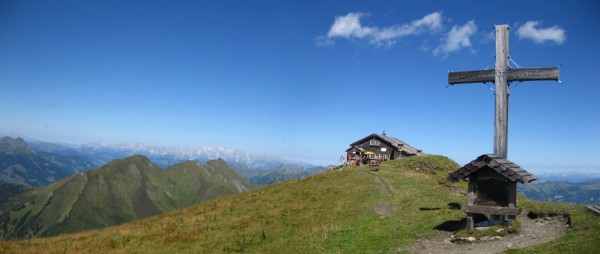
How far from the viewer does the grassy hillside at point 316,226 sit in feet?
63.5

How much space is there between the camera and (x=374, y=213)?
26.5m

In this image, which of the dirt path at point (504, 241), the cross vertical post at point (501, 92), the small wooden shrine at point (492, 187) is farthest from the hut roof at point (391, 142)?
the cross vertical post at point (501, 92)

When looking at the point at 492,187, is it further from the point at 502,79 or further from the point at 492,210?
the point at 502,79

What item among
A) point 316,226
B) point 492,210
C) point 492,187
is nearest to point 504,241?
point 492,210

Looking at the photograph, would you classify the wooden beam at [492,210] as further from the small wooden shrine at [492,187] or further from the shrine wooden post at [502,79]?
A: the shrine wooden post at [502,79]

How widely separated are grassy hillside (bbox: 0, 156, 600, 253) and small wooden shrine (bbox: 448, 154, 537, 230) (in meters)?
2.38

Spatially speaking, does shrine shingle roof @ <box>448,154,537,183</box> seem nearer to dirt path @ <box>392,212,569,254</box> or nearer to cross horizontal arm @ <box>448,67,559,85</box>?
dirt path @ <box>392,212,569,254</box>

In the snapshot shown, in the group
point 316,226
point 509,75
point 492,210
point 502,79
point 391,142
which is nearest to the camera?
point 509,75

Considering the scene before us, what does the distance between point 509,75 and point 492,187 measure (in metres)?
5.32

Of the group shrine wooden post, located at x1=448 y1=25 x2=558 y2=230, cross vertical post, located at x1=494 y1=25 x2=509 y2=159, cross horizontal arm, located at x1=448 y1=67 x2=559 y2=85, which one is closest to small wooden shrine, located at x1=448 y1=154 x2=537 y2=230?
shrine wooden post, located at x1=448 y1=25 x2=558 y2=230

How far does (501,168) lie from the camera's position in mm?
17375

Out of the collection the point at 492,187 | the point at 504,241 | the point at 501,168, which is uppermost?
the point at 501,168

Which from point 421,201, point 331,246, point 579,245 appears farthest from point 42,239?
point 579,245

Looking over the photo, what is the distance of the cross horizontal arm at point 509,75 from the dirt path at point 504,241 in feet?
21.8
